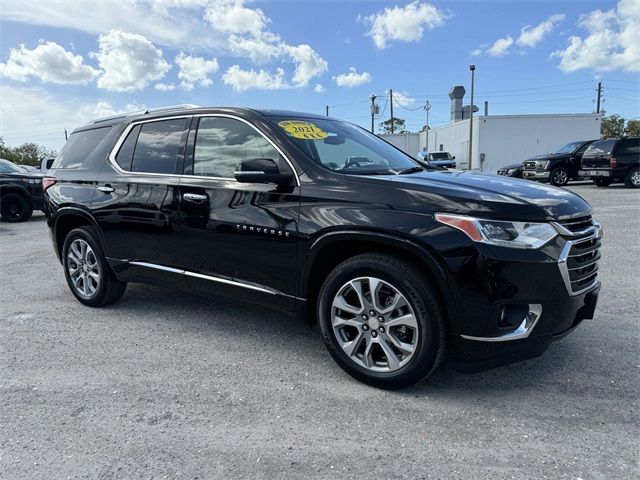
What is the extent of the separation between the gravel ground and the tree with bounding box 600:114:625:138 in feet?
218

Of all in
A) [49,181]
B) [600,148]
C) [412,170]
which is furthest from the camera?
[600,148]

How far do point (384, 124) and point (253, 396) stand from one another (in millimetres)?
80347

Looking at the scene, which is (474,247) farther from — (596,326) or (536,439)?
(596,326)

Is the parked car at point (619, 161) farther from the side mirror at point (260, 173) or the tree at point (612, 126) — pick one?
the tree at point (612, 126)

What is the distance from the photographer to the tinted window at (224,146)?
3.61 metres

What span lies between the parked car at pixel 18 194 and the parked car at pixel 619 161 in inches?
665

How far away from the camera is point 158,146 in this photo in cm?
424

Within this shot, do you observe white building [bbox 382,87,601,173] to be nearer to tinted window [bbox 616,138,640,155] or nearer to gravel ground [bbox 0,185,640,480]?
tinted window [bbox 616,138,640,155]

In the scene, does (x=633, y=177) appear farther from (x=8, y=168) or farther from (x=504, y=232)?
(x=8, y=168)

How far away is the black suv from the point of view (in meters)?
2.71

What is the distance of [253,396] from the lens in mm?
3051

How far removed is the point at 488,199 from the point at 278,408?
1722mm

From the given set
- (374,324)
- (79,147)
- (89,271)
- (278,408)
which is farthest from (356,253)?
(79,147)

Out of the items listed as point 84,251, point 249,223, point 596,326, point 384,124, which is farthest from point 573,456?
point 384,124
